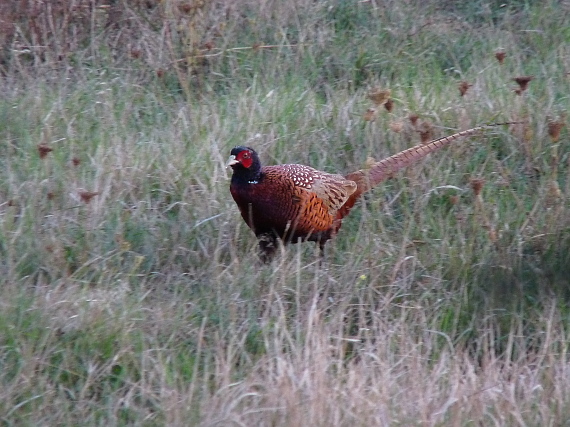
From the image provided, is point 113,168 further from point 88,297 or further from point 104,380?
point 104,380

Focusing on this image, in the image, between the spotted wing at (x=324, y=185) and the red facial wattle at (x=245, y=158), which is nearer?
the red facial wattle at (x=245, y=158)

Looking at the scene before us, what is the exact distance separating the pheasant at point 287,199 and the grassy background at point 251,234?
0.14 meters

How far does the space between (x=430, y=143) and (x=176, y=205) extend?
A: 4.56 feet

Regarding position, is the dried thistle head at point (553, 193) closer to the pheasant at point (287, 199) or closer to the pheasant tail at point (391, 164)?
the pheasant tail at point (391, 164)

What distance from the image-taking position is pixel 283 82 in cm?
592

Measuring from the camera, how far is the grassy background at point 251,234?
10.9ft

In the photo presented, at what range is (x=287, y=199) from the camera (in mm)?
4223

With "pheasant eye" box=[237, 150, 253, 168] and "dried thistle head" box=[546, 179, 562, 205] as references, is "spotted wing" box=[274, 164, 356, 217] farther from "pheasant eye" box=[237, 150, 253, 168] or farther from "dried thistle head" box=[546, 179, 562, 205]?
"dried thistle head" box=[546, 179, 562, 205]

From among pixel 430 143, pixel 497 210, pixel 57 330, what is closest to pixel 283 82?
pixel 430 143

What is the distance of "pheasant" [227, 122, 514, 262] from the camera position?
4172 mm

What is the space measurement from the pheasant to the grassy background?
0.14 metres

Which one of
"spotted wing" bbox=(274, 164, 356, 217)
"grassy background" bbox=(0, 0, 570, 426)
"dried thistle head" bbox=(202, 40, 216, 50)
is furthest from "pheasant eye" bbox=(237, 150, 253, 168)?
"dried thistle head" bbox=(202, 40, 216, 50)

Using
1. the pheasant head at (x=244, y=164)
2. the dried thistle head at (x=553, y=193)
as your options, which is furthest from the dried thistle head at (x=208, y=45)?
the dried thistle head at (x=553, y=193)

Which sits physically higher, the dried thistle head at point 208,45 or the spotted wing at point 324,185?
the dried thistle head at point 208,45
